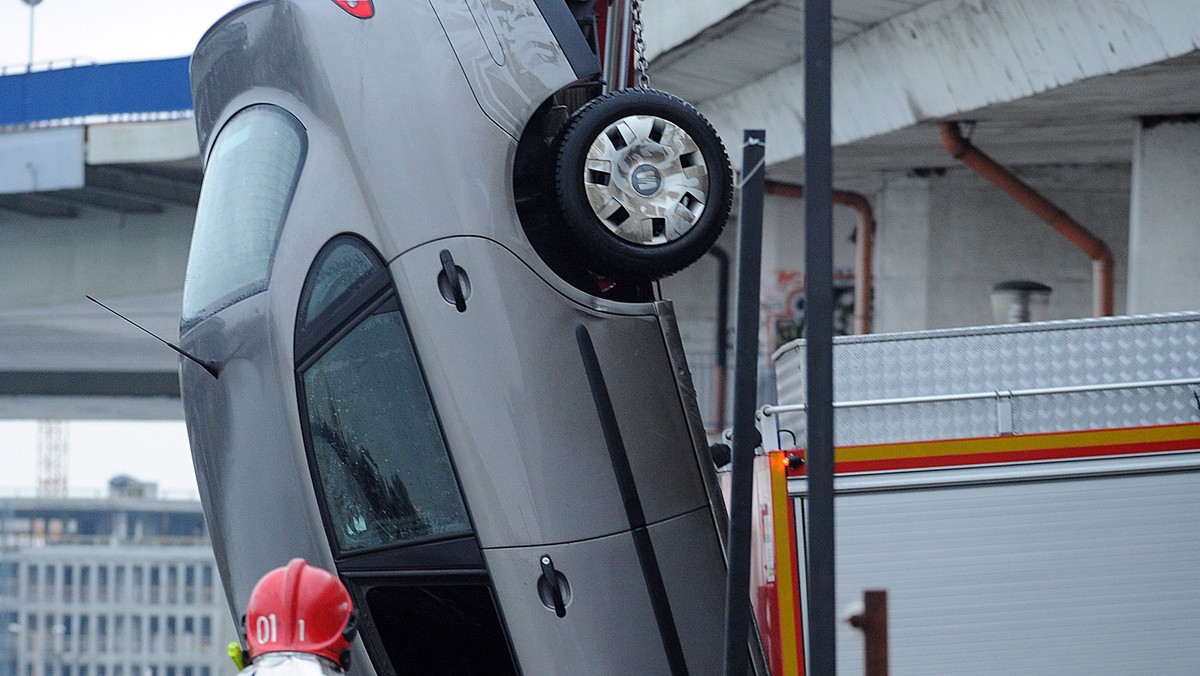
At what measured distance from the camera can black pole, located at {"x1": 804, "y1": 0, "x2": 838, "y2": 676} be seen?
3252 millimetres

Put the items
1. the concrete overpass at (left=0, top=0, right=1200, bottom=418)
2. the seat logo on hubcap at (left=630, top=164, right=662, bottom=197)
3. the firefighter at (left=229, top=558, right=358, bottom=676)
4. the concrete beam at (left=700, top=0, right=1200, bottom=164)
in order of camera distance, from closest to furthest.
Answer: the firefighter at (left=229, top=558, right=358, bottom=676) < the seat logo on hubcap at (left=630, top=164, right=662, bottom=197) < the concrete beam at (left=700, top=0, right=1200, bottom=164) < the concrete overpass at (left=0, top=0, right=1200, bottom=418)

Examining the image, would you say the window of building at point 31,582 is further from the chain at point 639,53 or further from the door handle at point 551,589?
the door handle at point 551,589

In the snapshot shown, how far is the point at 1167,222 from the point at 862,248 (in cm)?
651

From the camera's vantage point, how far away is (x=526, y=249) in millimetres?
4898

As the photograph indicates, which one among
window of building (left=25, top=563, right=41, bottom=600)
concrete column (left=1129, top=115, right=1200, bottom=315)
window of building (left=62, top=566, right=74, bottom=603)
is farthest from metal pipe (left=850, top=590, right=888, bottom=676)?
window of building (left=25, top=563, right=41, bottom=600)

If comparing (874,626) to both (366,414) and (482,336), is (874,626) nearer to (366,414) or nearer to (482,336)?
(482,336)

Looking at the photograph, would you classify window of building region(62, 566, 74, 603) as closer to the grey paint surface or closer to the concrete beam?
the concrete beam

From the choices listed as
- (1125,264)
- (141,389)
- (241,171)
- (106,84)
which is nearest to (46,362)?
(141,389)

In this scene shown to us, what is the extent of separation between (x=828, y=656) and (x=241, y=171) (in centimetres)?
284

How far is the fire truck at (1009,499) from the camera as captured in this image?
5109 millimetres

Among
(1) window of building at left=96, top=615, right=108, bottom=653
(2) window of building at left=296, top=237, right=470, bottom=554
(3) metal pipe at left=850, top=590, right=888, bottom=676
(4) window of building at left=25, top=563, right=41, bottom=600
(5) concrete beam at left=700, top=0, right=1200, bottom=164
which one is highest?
(5) concrete beam at left=700, top=0, right=1200, bottom=164

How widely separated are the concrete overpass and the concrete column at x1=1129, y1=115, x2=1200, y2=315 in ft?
0.04

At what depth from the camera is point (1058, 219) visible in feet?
45.8

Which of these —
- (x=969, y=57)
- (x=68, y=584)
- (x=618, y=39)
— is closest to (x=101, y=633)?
(x=68, y=584)
